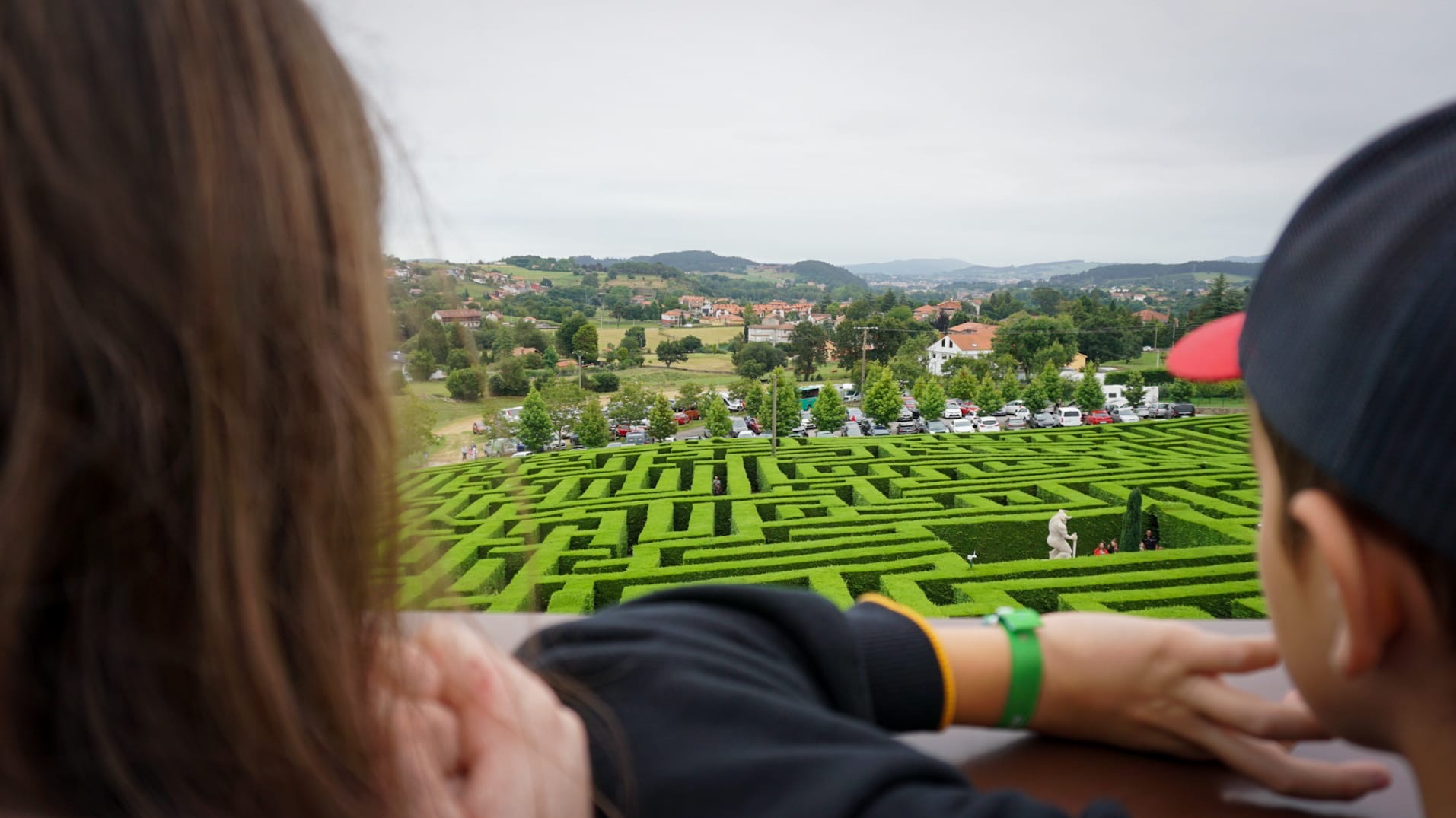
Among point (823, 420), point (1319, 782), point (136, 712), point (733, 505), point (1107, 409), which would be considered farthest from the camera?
point (1107, 409)

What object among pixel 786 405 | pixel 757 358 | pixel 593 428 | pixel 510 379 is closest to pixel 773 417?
pixel 757 358

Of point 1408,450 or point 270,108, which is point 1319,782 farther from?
point 270,108

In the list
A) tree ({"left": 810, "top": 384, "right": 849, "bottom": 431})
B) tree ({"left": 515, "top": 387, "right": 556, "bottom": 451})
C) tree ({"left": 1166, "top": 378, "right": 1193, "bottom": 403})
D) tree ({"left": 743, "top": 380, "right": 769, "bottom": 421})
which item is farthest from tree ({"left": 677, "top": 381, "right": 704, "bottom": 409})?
tree ({"left": 1166, "top": 378, "right": 1193, "bottom": 403})

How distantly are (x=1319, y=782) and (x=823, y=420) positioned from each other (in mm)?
7747

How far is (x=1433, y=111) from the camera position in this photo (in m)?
0.20

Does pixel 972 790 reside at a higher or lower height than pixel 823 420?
higher

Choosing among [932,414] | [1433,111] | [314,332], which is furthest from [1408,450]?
[932,414]

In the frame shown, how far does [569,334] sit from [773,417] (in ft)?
16.6

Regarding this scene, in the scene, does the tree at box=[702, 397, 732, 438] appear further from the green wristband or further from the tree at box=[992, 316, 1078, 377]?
the green wristband

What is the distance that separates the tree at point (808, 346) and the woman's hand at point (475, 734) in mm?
6468

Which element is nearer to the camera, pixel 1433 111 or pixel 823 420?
pixel 1433 111

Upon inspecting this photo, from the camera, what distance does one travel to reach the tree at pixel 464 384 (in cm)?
24

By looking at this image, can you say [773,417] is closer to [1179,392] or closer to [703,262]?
[703,262]

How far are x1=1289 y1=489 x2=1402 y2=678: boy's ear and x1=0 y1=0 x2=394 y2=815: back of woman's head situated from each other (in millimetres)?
217
